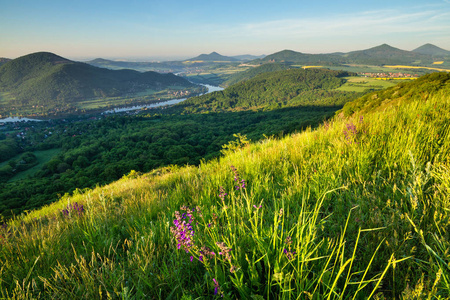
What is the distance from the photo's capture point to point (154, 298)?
1.28m

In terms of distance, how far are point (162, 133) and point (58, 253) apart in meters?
76.3

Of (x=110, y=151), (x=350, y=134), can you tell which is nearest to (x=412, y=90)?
(x=350, y=134)

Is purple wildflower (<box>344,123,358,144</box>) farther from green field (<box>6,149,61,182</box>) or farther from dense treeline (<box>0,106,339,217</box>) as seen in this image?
green field (<box>6,149,61,182</box>)

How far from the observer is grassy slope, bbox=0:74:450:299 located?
3.63ft

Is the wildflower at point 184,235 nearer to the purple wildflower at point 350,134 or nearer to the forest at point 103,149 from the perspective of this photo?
the purple wildflower at point 350,134

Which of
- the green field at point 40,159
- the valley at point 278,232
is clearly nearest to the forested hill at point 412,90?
the valley at point 278,232

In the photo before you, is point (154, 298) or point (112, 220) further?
point (112, 220)

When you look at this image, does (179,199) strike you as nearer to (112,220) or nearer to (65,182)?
(112,220)

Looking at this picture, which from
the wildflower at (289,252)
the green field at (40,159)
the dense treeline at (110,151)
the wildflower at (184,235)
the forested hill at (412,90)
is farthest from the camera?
the green field at (40,159)

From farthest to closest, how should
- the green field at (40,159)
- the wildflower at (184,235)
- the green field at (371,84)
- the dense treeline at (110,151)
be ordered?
the green field at (371,84), the green field at (40,159), the dense treeline at (110,151), the wildflower at (184,235)

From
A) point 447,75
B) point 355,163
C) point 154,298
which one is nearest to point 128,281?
point 154,298

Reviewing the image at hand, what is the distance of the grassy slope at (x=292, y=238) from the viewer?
1.11 meters

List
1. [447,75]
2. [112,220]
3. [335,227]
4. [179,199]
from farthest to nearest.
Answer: [447,75]
[179,199]
[112,220]
[335,227]

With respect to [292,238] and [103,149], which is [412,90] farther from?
[103,149]
